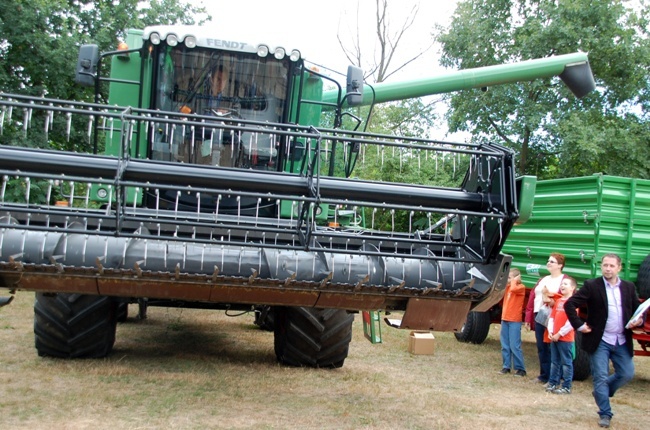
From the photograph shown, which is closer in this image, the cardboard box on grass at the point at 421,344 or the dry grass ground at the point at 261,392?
the dry grass ground at the point at 261,392

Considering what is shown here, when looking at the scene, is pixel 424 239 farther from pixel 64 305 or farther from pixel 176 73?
pixel 64 305

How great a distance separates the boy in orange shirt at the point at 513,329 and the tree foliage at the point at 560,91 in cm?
762

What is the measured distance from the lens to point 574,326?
6.21 m

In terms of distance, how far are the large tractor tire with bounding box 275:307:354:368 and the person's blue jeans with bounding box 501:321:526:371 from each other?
2.57 metres

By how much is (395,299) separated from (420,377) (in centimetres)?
307

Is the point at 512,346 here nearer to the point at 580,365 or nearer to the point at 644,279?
the point at 580,365

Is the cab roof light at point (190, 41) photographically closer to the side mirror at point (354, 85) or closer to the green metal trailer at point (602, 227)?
the side mirror at point (354, 85)

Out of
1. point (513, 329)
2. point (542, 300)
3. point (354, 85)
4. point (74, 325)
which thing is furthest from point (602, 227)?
point (74, 325)

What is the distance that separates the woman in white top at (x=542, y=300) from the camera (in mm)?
7895

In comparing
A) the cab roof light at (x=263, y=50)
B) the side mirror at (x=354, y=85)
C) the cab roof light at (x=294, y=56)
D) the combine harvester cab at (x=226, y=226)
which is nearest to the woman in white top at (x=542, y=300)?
the combine harvester cab at (x=226, y=226)

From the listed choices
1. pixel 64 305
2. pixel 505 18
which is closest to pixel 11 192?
pixel 64 305

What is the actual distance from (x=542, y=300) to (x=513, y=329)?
894 millimetres

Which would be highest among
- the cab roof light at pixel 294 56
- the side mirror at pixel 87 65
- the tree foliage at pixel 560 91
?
the tree foliage at pixel 560 91

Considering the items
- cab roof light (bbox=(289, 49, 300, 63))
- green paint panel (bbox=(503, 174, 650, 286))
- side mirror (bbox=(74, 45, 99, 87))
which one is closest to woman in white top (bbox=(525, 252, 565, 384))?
green paint panel (bbox=(503, 174, 650, 286))
